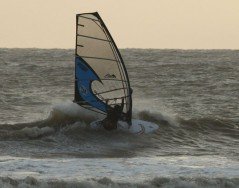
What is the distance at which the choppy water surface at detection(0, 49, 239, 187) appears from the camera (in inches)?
350

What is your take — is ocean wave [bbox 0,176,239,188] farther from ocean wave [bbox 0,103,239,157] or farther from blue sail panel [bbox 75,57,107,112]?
blue sail panel [bbox 75,57,107,112]

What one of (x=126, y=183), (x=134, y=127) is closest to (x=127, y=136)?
(x=134, y=127)

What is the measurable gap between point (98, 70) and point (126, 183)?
504cm

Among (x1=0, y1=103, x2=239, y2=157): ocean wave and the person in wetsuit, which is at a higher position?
the person in wetsuit

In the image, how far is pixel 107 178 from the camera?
852 centimetres

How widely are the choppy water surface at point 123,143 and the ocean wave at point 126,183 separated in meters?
0.01

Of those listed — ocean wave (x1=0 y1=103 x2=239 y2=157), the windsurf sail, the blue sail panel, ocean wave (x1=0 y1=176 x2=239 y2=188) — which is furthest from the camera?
the blue sail panel

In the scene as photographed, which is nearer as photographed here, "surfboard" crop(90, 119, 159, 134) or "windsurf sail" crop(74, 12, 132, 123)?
"windsurf sail" crop(74, 12, 132, 123)

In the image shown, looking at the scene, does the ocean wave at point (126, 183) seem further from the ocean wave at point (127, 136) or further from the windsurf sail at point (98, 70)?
the windsurf sail at point (98, 70)

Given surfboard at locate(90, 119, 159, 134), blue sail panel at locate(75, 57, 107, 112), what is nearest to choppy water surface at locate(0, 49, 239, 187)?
surfboard at locate(90, 119, 159, 134)

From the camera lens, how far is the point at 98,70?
43.5 feet

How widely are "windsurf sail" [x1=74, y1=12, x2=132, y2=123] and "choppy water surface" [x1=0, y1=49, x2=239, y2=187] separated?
73cm

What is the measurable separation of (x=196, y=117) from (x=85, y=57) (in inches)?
202

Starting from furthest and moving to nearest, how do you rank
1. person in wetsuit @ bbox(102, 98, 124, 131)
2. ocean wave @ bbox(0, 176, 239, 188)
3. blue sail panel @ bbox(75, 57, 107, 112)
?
blue sail panel @ bbox(75, 57, 107, 112) < person in wetsuit @ bbox(102, 98, 124, 131) < ocean wave @ bbox(0, 176, 239, 188)
